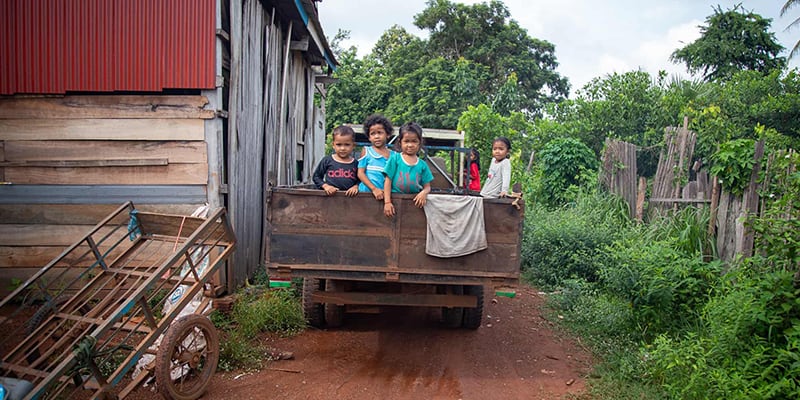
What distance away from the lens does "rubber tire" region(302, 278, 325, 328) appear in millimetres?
5031

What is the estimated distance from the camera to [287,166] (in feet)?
29.6

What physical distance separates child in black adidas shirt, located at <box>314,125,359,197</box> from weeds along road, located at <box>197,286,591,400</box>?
5.18 ft

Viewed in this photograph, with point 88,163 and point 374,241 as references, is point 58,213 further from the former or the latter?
point 374,241

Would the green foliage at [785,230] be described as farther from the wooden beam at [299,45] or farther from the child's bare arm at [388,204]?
the wooden beam at [299,45]

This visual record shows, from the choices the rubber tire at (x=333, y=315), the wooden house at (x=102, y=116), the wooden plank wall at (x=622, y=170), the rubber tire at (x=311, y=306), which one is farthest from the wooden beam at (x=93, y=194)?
the wooden plank wall at (x=622, y=170)

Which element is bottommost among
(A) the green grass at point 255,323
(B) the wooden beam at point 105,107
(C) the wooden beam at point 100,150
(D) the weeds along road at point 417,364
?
(D) the weeds along road at point 417,364

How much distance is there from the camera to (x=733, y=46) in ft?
66.3

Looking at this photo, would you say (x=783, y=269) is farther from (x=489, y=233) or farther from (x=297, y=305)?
(x=297, y=305)

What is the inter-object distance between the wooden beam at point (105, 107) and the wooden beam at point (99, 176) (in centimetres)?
60

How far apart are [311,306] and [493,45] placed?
877 inches

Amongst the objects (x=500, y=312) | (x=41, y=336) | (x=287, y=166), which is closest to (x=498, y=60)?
(x=287, y=166)

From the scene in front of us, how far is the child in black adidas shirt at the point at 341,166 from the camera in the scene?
4844 mm

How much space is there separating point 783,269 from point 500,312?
315 cm

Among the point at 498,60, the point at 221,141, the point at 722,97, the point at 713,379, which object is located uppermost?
the point at 498,60
